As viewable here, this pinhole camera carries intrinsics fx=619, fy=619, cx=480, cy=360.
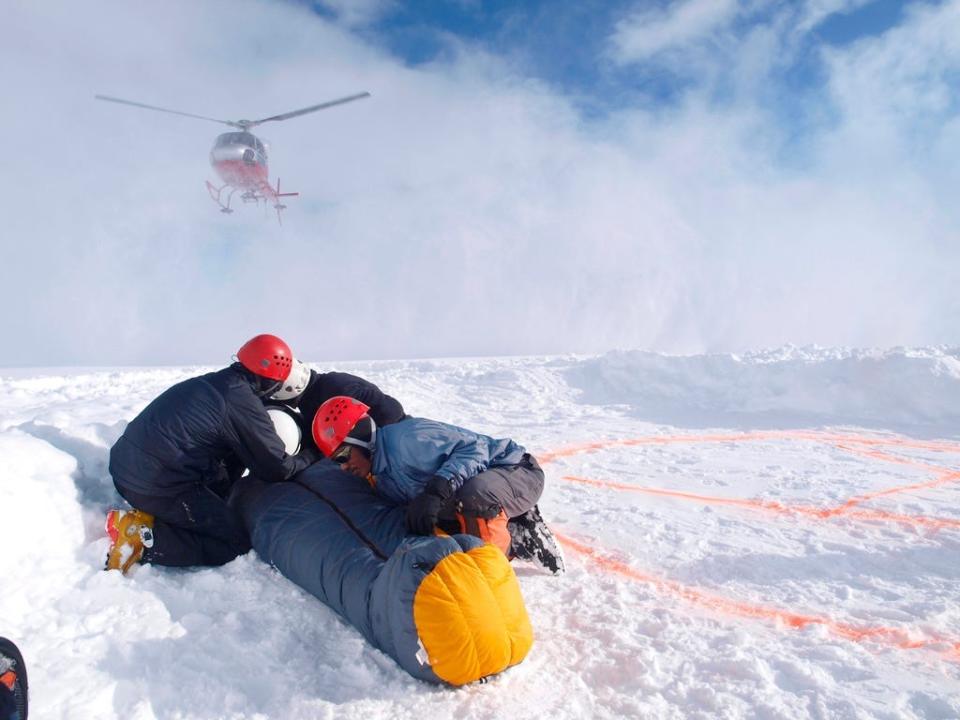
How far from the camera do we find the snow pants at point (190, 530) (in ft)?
11.2

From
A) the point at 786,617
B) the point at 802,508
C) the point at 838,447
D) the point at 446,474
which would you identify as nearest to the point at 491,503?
the point at 446,474

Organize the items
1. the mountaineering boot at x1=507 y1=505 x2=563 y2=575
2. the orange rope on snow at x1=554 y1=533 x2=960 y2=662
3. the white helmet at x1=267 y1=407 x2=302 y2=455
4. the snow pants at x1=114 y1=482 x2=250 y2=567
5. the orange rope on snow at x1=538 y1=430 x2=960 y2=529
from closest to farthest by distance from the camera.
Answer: the orange rope on snow at x1=554 y1=533 x2=960 y2=662 < the snow pants at x1=114 y1=482 x2=250 y2=567 < the mountaineering boot at x1=507 y1=505 x2=563 y2=575 < the white helmet at x1=267 y1=407 x2=302 y2=455 < the orange rope on snow at x1=538 y1=430 x2=960 y2=529

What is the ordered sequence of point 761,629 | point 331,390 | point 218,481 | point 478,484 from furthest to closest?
point 331,390
point 218,481
point 478,484
point 761,629

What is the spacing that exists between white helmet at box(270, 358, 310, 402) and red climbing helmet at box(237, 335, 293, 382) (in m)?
0.18

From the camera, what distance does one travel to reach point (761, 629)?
2.96m

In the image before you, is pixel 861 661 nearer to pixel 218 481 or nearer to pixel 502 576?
pixel 502 576

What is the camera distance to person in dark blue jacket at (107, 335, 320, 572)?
3.46 meters

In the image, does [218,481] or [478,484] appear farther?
[218,481]

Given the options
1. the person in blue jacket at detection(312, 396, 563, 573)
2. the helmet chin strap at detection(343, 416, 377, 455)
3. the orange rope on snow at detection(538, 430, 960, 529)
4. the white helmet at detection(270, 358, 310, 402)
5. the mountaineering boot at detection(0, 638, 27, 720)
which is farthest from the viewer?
the orange rope on snow at detection(538, 430, 960, 529)

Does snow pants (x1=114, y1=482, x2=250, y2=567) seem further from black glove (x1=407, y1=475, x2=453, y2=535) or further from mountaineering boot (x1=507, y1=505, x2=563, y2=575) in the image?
mountaineering boot (x1=507, y1=505, x2=563, y2=575)

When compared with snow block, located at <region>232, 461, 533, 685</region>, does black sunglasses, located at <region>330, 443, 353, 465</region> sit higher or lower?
higher

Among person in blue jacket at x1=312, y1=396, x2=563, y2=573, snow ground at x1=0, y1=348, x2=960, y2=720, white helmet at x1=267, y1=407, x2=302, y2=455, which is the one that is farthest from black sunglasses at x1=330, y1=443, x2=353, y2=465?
snow ground at x1=0, y1=348, x2=960, y2=720

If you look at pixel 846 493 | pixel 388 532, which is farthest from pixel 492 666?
pixel 846 493

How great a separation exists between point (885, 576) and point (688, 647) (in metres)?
1.63
